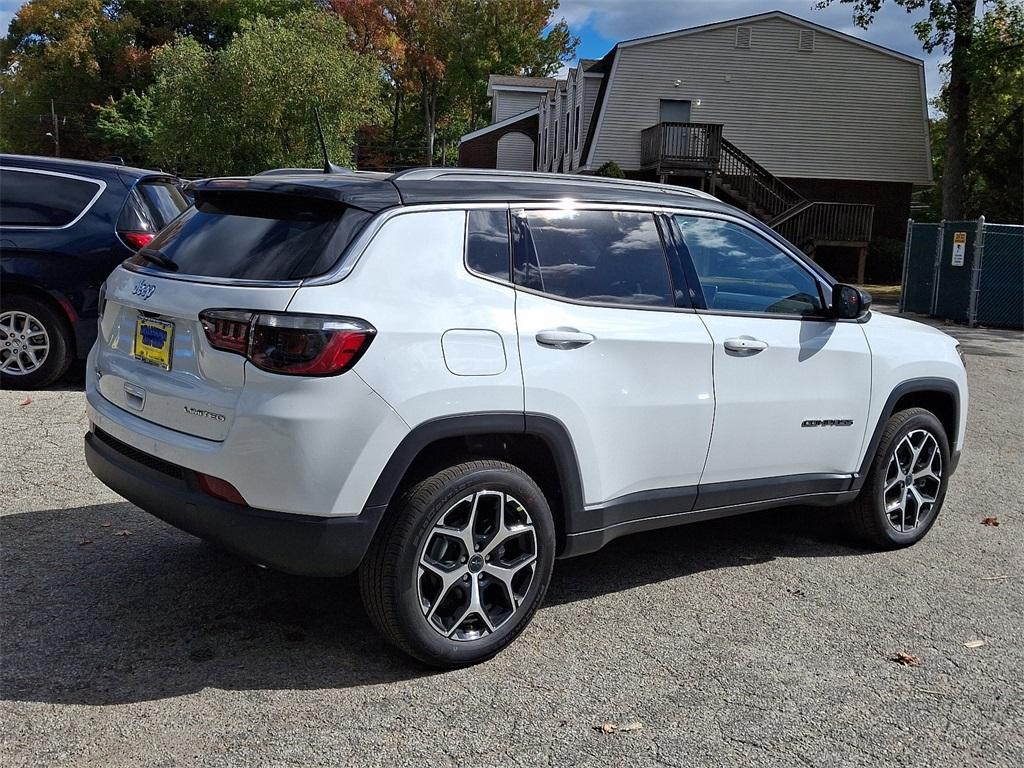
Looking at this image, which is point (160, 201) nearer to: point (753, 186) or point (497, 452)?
point (497, 452)

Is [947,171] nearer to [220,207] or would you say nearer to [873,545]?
[873,545]

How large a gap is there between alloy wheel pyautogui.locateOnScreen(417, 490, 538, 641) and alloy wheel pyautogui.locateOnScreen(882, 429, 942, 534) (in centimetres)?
243

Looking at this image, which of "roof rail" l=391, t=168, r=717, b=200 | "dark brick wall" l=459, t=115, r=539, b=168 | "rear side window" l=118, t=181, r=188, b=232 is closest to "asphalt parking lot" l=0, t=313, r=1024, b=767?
"roof rail" l=391, t=168, r=717, b=200

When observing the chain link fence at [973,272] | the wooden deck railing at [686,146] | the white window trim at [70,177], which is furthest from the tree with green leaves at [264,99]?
the white window trim at [70,177]

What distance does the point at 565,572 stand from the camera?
4.93m

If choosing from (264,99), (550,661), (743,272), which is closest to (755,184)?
(264,99)

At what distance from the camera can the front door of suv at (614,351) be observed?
3.89 meters

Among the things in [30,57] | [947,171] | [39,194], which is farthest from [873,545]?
[30,57]

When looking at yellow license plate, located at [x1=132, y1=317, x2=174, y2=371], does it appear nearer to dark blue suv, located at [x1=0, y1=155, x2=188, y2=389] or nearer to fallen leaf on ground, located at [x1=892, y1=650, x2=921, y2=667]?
→ fallen leaf on ground, located at [x1=892, y1=650, x2=921, y2=667]

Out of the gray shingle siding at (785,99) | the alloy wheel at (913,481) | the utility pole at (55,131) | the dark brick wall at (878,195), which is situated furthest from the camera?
the utility pole at (55,131)

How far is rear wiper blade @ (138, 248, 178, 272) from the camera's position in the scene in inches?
155

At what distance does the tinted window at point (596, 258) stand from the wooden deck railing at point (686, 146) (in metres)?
26.8

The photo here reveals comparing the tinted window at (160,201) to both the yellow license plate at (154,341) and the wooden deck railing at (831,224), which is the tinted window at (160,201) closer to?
the yellow license plate at (154,341)

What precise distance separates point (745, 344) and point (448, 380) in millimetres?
1637
